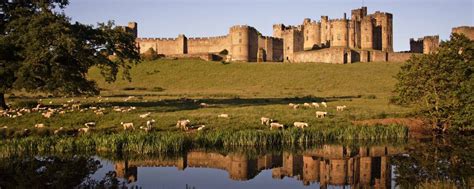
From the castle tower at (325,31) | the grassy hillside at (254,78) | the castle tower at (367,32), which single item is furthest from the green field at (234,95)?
the castle tower at (325,31)

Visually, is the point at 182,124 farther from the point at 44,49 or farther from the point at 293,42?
the point at 293,42

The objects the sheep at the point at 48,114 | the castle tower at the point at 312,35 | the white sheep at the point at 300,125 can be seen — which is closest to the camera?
the white sheep at the point at 300,125

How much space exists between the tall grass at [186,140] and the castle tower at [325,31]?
6177cm

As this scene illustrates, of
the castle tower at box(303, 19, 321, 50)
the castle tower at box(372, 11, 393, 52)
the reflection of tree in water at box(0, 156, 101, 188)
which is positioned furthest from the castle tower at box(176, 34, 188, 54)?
the reflection of tree in water at box(0, 156, 101, 188)

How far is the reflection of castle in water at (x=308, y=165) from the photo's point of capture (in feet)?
48.3

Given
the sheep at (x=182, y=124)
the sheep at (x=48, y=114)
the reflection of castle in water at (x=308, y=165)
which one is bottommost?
the reflection of castle in water at (x=308, y=165)

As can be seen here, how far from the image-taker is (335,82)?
57125 millimetres

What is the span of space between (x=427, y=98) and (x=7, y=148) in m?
17.6

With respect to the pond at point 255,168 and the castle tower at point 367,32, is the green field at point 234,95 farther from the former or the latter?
the castle tower at point 367,32

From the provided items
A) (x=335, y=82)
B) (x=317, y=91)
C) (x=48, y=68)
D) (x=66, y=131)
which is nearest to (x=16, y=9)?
(x=48, y=68)

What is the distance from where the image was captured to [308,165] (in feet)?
54.0

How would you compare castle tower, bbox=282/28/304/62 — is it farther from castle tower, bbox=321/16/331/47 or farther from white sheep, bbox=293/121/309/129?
white sheep, bbox=293/121/309/129

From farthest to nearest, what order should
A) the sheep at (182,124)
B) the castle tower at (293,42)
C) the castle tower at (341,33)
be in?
1. the castle tower at (293,42)
2. the castle tower at (341,33)
3. the sheep at (182,124)

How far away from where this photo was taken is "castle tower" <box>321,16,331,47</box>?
82.1 meters
